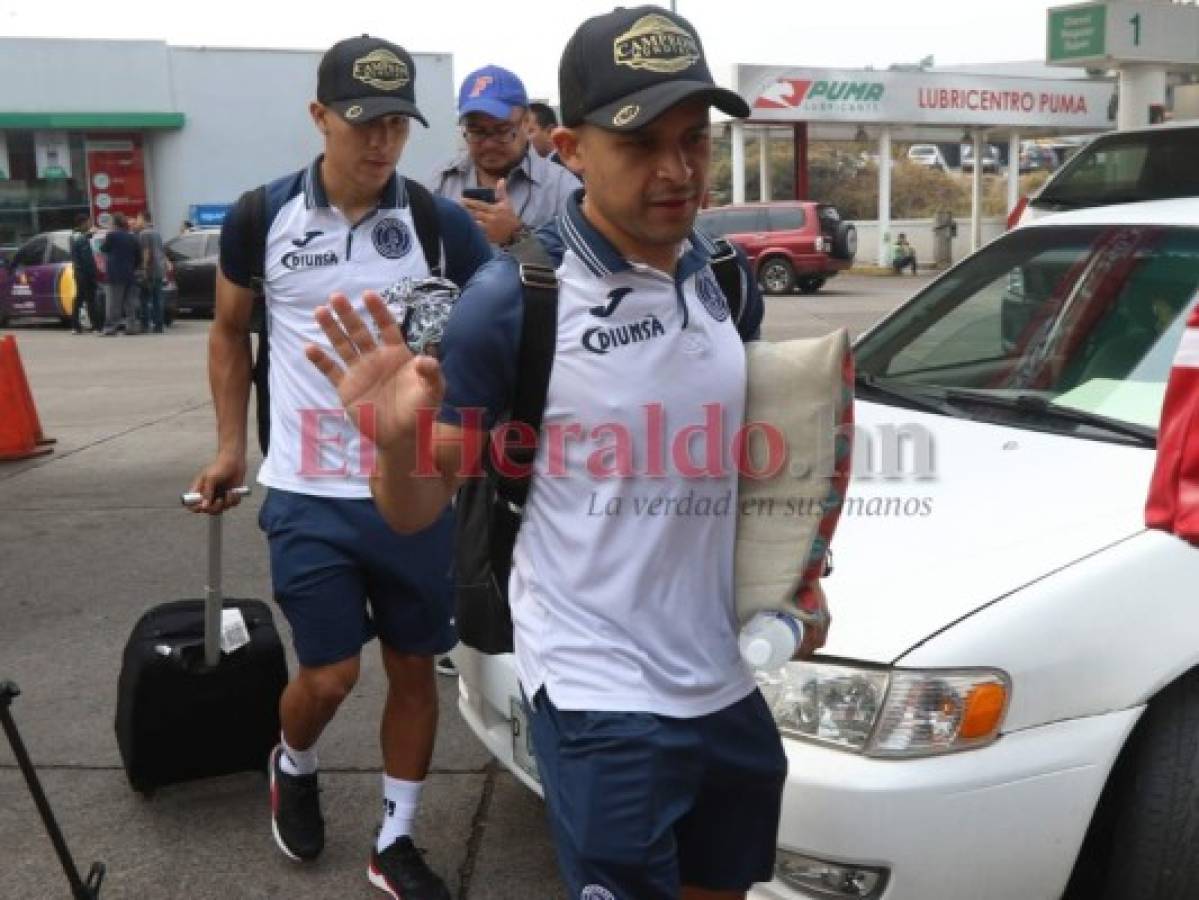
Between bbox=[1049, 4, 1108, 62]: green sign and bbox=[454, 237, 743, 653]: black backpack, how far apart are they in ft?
44.3

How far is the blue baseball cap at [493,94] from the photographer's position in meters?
3.94

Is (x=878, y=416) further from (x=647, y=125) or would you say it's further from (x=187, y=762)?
(x=187, y=762)

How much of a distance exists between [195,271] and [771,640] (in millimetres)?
19910

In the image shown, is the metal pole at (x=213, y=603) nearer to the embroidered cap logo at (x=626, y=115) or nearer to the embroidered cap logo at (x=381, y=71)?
the embroidered cap logo at (x=381, y=71)

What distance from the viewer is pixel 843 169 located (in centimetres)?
4859

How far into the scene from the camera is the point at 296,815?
3.19 meters

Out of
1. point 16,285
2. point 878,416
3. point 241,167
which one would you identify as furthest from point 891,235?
point 878,416

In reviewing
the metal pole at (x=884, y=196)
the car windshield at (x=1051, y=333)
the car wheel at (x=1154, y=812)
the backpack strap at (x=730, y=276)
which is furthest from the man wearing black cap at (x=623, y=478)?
the metal pole at (x=884, y=196)

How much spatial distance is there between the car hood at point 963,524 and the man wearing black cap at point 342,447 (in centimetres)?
97

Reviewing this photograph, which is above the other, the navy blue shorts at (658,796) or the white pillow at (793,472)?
the white pillow at (793,472)

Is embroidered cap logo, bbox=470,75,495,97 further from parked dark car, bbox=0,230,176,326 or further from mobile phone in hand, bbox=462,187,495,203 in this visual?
parked dark car, bbox=0,230,176,326

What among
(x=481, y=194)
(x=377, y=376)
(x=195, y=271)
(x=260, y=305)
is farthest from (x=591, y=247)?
(x=195, y=271)

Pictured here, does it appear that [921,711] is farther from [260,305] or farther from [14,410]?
[14,410]

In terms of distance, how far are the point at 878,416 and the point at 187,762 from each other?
2089 millimetres
